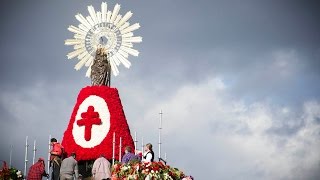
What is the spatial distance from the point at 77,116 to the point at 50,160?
4.74 m

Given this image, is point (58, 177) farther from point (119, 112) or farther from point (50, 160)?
point (119, 112)

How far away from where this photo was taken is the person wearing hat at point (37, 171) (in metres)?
24.5

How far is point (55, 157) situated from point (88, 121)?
457 cm

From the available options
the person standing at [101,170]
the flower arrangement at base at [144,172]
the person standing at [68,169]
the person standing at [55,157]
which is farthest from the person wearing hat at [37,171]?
the flower arrangement at base at [144,172]

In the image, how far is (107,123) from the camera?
29.8m

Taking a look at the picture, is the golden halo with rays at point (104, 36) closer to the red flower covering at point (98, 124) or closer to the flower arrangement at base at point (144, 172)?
the red flower covering at point (98, 124)

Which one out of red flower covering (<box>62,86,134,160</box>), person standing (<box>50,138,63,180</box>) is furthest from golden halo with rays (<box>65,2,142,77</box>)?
person standing (<box>50,138,63,180</box>)

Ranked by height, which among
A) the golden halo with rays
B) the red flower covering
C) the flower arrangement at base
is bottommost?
the flower arrangement at base

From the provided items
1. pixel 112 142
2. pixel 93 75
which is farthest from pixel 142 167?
pixel 93 75

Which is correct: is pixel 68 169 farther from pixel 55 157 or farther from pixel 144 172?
pixel 144 172

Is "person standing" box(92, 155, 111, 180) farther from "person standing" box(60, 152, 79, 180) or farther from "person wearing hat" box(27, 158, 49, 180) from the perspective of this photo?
"person wearing hat" box(27, 158, 49, 180)

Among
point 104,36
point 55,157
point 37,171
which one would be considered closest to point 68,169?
point 37,171

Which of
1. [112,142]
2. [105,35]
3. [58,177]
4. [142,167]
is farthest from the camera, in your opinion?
[105,35]

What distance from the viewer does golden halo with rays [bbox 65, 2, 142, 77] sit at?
3119 cm
